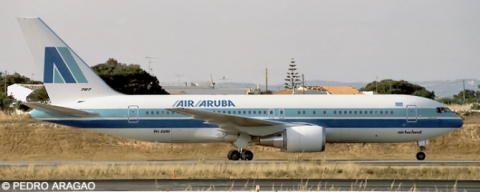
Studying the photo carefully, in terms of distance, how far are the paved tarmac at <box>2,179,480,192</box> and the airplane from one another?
9973mm

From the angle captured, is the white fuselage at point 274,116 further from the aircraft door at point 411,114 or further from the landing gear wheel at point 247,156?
the landing gear wheel at point 247,156

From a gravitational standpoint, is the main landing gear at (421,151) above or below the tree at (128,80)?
below

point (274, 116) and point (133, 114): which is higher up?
point (133, 114)

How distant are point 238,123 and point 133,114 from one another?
16.8ft

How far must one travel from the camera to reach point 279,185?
20781 mm

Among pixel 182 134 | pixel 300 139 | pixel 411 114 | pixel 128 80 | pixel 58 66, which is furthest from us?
pixel 128 80

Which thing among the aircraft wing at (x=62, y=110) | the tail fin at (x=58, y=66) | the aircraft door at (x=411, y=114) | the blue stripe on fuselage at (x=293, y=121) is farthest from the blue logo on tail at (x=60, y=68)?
the aircraft door at (x=411, y=114)

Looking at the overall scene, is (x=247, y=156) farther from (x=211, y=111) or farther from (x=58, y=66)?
(x=58, y=66)

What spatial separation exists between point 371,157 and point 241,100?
9119 millimetres

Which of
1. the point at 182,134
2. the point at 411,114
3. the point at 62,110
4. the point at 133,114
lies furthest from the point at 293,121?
the point at 62,110

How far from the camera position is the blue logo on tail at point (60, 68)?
1297 inches

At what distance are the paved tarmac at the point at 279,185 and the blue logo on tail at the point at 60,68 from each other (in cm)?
1210

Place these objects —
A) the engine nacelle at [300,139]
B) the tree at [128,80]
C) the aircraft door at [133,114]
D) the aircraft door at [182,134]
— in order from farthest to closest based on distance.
Answer: the tree at [128,80]
the aircraft door at [182,134]
the aircraft door at [133,114]
the engine nacelle at [300,139]

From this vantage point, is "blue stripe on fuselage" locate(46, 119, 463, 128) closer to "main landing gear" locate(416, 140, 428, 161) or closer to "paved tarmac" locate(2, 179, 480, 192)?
"main landing gear" locate(416, 140, 428, 161)
